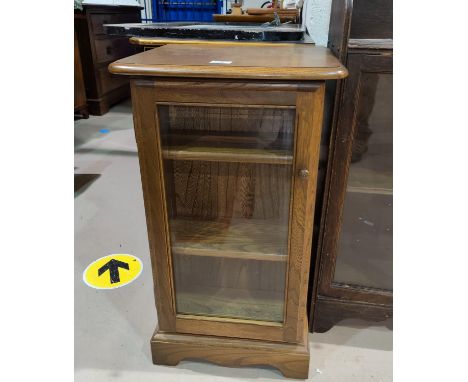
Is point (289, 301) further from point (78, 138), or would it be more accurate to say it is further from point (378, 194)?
point (78, 138)

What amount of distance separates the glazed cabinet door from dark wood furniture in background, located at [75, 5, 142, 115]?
272cm

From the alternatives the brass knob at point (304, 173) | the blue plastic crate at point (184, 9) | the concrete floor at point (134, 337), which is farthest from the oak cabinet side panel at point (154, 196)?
the blue plastic crate at point (184, 9)

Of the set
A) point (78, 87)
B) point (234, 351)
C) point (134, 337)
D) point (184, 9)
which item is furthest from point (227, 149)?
point (184, 9)

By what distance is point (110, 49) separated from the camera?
3506 millimetres

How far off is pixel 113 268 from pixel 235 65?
1.06m

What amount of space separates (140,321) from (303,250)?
2.16 feet

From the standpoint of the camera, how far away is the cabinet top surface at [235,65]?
2.35 feet

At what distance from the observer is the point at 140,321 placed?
4.12 ft

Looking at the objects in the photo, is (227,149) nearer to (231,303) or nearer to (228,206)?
(228,206)

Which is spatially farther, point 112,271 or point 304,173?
point 112,271

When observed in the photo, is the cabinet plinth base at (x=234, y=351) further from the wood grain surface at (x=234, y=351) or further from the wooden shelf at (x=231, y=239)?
the wooden shelf at (x=231, y=239)

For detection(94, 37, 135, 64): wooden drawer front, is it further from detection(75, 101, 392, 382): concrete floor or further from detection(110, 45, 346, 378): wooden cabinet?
detection(110, 45, 346, 378): wooden cabinet

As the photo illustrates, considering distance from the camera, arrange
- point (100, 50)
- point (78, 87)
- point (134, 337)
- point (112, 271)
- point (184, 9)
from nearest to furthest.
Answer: point (134, 337) → point (112, 271) → point (78, 87) → point (100, 50) → point (184, 9)

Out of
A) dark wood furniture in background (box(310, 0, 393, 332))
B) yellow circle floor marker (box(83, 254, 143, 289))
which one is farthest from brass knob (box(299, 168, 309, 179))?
yellow circle floor marker (box(83, 254, 143, 289))
